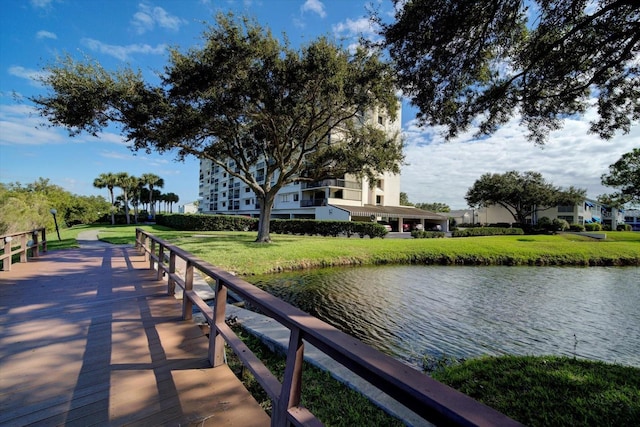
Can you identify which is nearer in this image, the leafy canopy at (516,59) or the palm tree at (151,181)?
the leafy canopy at (516,59)

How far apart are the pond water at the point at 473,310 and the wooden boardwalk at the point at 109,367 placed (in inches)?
126

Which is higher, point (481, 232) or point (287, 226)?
point (287, 226)

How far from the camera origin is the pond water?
546cm

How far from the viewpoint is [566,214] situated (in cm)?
5656

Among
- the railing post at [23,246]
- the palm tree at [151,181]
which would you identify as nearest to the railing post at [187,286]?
the railing post at [23,246]

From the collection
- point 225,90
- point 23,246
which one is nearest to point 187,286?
point 23,246

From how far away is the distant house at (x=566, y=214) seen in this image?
55875 mm

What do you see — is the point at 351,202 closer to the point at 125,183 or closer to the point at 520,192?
the point at 520,192

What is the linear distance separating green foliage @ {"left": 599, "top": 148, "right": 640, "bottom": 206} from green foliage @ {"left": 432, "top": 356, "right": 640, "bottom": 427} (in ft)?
143

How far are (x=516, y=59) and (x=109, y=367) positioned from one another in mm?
8957

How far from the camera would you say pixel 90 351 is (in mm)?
3355

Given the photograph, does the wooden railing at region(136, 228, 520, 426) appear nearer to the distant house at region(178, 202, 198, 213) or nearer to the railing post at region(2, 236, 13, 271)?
the railing post at region(2, 236, 13, 271)

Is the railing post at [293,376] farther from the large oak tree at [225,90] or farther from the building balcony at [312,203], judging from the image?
the building balcony at [312,203]

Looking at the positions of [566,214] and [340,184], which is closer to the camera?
[340,184]
